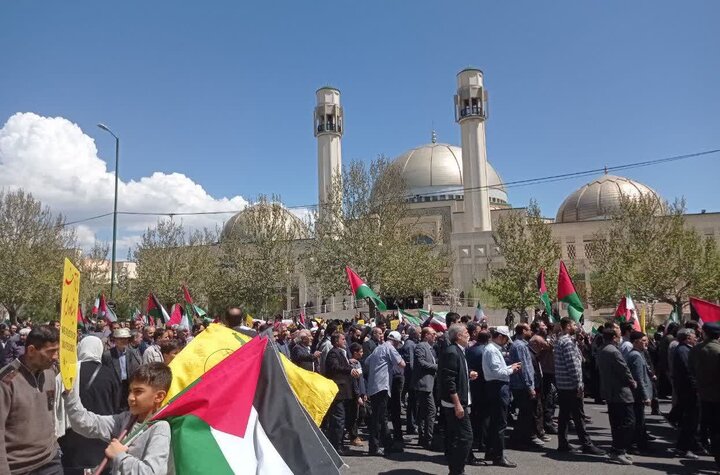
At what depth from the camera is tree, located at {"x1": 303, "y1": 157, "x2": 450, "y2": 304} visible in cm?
2922

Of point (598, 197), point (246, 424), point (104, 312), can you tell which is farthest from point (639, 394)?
point (598, 197)

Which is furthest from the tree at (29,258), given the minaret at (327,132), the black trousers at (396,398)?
the black trousers at (396,398)

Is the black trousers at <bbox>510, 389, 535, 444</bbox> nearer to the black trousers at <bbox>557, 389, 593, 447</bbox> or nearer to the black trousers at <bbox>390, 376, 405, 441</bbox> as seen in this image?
the black trousers at <bbox>557, 389, 593, 447</bbox>

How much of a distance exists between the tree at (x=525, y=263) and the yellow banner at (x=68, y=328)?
97.0ft

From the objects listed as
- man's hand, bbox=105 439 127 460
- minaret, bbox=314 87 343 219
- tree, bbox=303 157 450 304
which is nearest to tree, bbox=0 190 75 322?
tree, bbox=303 157 450 304

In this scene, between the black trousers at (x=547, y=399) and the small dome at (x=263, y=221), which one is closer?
the black trousers at (x=547, y=399)

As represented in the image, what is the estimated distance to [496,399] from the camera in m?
7.75

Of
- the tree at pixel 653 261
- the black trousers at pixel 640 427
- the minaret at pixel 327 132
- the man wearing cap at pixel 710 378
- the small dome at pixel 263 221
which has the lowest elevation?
the black trousers at pixel 640 427

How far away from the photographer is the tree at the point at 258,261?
34406 mm

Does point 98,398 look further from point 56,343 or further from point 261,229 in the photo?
point 261,229

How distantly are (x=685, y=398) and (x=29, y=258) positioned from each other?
111 feet

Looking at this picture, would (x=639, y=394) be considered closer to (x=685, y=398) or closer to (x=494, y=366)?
(x=685, y=398)

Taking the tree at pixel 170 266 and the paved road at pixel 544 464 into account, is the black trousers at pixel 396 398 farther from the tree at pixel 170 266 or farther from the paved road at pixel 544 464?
the tree at pixel 170 266

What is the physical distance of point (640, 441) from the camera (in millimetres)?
8281
